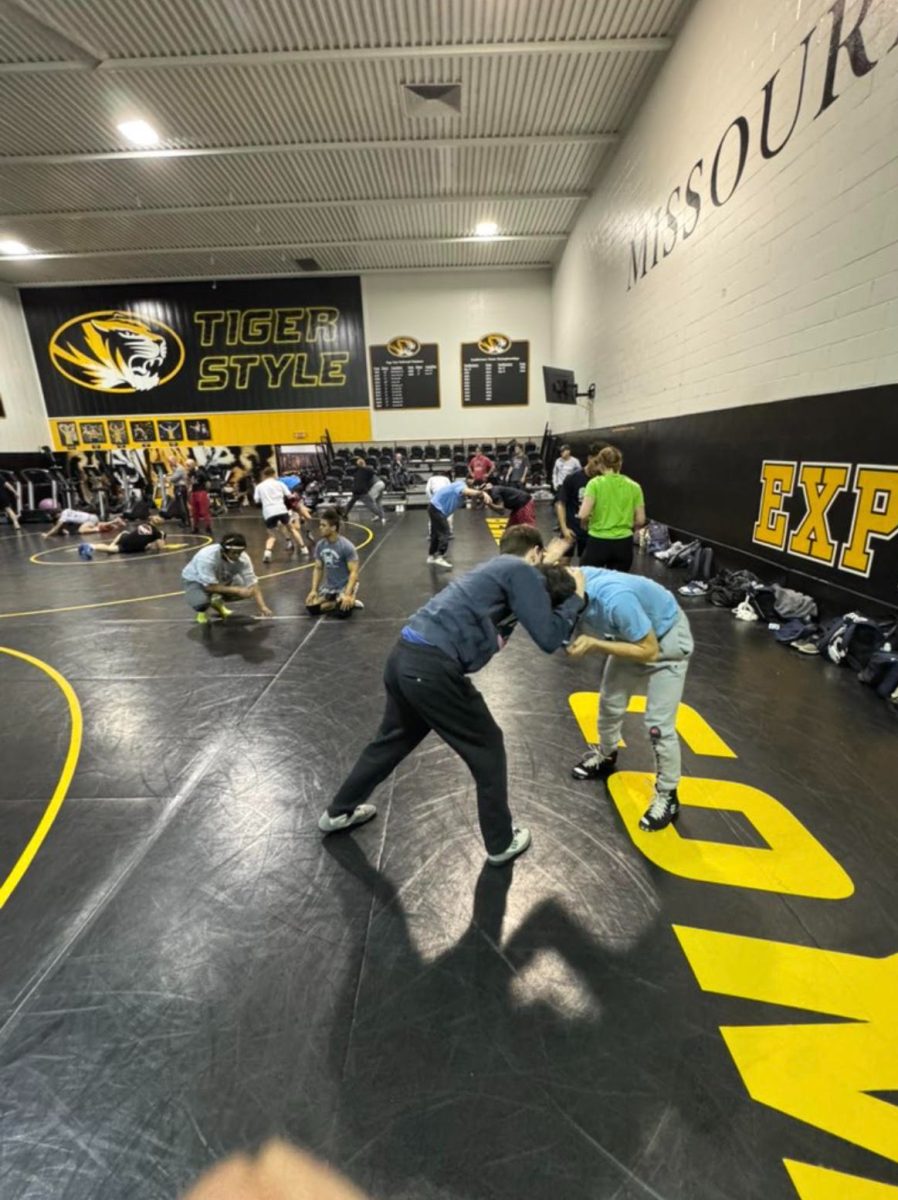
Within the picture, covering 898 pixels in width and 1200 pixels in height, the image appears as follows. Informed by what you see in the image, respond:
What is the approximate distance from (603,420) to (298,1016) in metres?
12.1

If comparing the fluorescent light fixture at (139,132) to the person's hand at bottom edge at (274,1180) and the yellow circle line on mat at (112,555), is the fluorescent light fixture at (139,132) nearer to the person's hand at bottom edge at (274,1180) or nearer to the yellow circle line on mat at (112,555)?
the yellow circle line on mat at (112,555)

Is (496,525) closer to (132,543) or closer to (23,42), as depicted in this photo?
(132,543)

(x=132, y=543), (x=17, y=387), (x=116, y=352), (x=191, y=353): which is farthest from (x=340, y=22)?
(x=17, y=387)

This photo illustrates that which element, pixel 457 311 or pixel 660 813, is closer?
pixel 660 813

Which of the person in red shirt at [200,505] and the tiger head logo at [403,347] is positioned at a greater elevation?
the tiger head logo at [403,347]

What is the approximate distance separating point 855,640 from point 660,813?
2.87 m

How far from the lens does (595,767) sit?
3.10 m

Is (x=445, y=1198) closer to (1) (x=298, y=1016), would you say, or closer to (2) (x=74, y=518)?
(1) (x=298, y=1016)

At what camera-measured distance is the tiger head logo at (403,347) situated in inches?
698

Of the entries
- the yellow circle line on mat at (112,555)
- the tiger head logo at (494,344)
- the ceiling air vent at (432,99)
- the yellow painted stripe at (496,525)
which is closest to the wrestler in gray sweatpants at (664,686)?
the yellow painted stripe at (496,525)

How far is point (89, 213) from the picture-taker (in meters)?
12.4

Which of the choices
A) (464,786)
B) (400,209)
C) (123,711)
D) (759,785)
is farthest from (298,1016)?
(400,209)

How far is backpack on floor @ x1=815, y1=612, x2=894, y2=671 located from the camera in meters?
4.16

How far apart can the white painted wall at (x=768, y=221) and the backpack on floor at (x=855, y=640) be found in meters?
1.88
